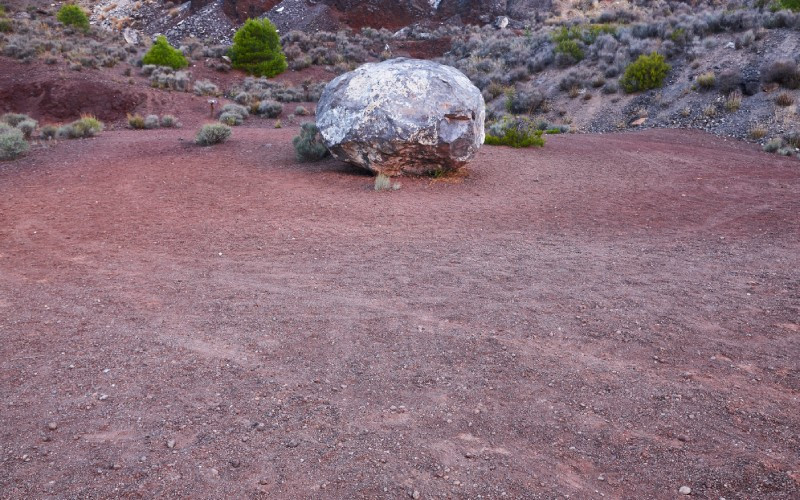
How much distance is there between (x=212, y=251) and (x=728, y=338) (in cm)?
557

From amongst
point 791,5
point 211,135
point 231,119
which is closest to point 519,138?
point 211,135

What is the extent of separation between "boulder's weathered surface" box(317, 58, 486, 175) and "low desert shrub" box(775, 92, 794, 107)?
10.2 metres

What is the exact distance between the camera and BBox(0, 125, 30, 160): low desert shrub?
1151cm

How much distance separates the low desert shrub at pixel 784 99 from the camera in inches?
627

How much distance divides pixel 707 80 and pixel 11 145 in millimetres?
18493

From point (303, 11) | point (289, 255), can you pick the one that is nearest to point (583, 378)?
point (289, 255)

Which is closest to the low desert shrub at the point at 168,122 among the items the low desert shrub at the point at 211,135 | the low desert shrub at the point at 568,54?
the low desert shrub at the point at 211,135

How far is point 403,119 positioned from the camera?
1023cm

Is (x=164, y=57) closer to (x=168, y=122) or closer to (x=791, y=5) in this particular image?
(x=168, y=122)

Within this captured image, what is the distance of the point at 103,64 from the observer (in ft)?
81.5

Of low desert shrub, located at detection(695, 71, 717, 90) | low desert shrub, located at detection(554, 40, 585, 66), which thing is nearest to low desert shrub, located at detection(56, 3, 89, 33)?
low desert shrub, located at detection(554, 40, 585, 66)

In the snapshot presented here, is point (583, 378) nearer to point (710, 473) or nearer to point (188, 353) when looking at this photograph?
point (710, 473)

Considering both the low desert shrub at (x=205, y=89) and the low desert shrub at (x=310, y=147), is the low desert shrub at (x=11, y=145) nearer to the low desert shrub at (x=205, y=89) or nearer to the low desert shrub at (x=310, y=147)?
the low desert shrub at (x=310, y=147)

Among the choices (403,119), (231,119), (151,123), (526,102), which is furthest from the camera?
(526,102)
